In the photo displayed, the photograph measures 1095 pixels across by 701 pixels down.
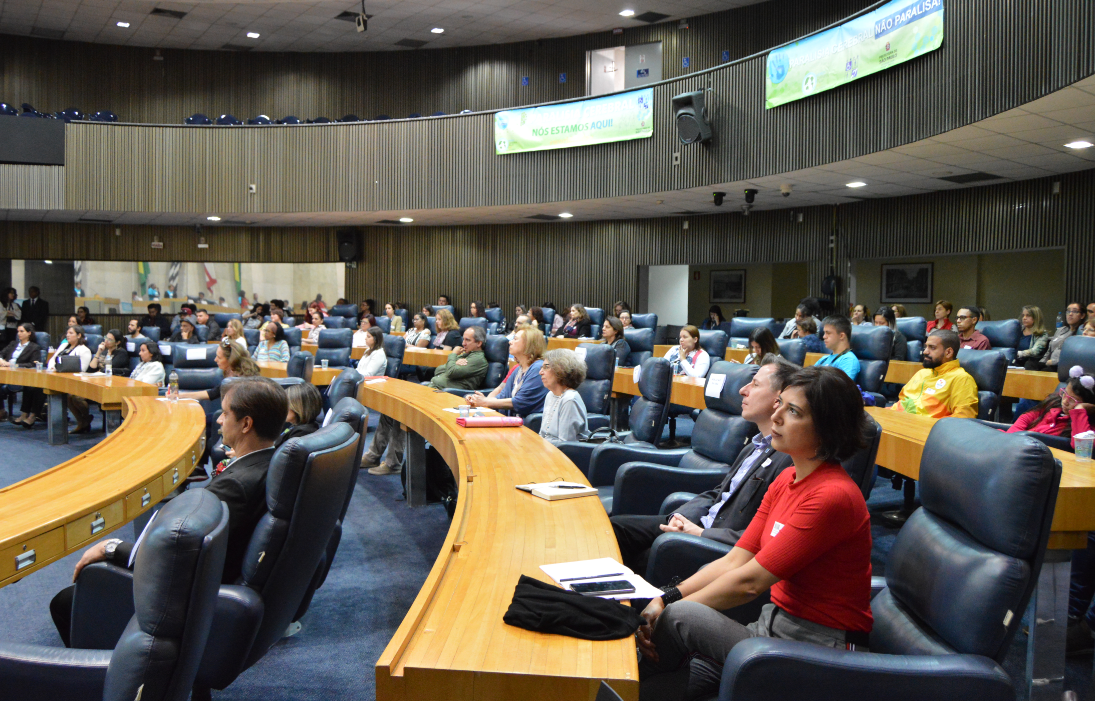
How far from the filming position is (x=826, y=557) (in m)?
1.96

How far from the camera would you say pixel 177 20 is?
14.5m

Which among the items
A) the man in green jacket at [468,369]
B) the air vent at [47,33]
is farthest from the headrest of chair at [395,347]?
the air vent at [47,33]

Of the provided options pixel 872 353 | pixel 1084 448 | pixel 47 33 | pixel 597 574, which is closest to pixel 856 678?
pixel 597 574

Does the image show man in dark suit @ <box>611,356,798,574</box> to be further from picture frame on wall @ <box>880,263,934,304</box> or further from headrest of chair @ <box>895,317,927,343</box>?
picture frame on wall @ <box>880,263,934,304</box>

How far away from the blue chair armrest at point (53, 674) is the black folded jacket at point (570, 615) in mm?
874

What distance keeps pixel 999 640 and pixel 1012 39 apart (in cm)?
618

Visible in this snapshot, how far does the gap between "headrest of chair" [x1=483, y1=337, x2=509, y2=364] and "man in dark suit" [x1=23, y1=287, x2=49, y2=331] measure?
11.0 meters

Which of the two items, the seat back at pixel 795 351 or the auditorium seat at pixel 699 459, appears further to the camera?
the seat back at pixel 795 351

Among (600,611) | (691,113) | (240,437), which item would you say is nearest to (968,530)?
(600,611)

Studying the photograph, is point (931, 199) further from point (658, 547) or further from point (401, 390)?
point (658, 547)

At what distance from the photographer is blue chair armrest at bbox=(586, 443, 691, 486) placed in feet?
12.8

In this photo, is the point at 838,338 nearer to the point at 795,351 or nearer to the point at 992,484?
the point at 795,351

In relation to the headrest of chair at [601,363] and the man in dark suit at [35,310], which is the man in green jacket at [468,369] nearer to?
the headrest of chair at [601,363]

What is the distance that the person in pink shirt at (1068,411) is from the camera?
367cm
